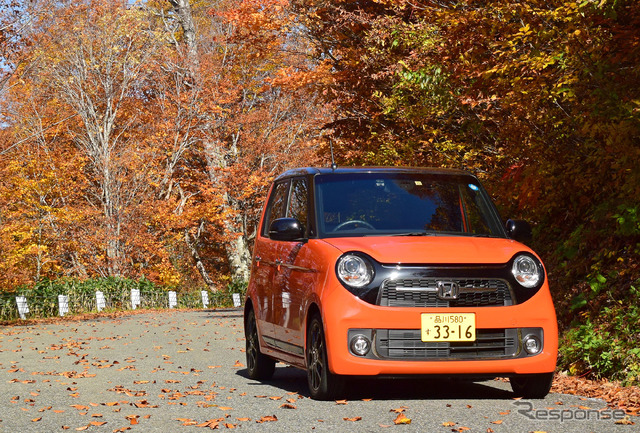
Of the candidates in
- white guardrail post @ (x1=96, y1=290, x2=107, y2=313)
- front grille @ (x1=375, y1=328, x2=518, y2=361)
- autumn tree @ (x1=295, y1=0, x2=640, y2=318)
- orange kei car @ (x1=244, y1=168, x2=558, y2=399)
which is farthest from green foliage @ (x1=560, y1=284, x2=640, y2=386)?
white guardrail post @ (x1=96, y1=290, x2=107, y2=313)

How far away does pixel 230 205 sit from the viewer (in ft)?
137

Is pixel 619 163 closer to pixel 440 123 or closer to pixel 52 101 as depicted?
pixel 440 123

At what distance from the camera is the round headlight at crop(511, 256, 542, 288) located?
7.54 metres

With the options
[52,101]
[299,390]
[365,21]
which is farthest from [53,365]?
[52,101]

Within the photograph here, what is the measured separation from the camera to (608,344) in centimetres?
914

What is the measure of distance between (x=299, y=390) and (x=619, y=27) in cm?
489

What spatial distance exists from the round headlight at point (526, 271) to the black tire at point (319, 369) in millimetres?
1598

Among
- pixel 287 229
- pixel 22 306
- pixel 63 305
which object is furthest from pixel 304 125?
pixel 287 229

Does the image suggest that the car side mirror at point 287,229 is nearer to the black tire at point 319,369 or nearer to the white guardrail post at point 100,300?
the black tire at point 319,369

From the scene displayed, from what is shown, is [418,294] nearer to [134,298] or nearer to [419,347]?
[419,347]

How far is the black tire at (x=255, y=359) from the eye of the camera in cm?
982

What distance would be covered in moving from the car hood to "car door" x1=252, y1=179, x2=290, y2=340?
1.43 metres

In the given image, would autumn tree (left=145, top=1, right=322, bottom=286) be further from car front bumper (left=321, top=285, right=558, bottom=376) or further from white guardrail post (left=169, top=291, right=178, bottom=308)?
car front bumper (left=321, top=285, right=558, bottom=376)

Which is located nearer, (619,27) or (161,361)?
(619,27)
